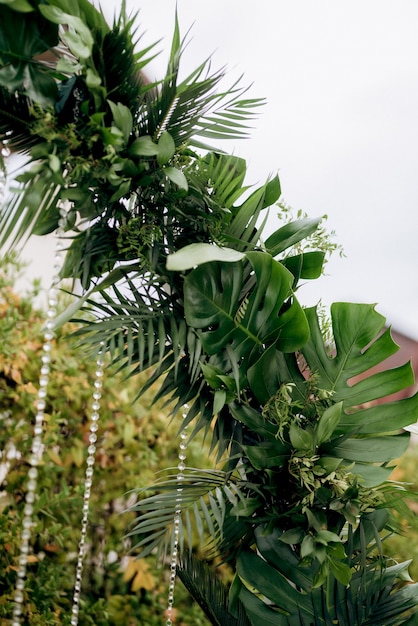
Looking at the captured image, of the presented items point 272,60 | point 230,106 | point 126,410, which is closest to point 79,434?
point 126,410

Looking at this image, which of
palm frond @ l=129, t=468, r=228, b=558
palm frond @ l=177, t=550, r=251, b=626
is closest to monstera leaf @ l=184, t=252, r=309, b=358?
palm frond @ l=129, t=468, r=228, b=558

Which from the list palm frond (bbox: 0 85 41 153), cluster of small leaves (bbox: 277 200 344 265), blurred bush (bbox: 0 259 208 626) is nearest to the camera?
palm frond (bbox: 0 85 41 153)

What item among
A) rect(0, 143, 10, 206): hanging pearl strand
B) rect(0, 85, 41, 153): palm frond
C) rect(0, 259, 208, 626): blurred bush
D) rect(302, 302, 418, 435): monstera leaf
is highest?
rect(0, 85, 41, 153): palm frond

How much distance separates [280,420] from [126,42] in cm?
63

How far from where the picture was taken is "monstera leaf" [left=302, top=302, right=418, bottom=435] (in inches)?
43.0

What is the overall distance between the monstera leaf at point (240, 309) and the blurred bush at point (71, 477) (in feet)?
3.60

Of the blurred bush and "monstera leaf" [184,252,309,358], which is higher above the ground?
"monstera leaf" [184,252,309,358]

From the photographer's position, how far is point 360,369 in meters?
1.14

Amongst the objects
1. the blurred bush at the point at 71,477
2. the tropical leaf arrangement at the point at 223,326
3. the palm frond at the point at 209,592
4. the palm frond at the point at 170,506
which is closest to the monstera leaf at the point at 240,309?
the tropical leaf arrangement at the point at 223,326

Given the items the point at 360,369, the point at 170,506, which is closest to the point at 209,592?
the point at 170,506

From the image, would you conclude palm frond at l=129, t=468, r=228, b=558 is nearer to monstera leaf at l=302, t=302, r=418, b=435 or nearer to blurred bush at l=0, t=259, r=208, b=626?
monstera leaf at l=302, t=302, r=418, b=435

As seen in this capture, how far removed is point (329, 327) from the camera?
1.20 metres

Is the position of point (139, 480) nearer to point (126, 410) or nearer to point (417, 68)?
point (126, 410)

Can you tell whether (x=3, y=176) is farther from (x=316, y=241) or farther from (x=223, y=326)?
(x=316, y=241)
